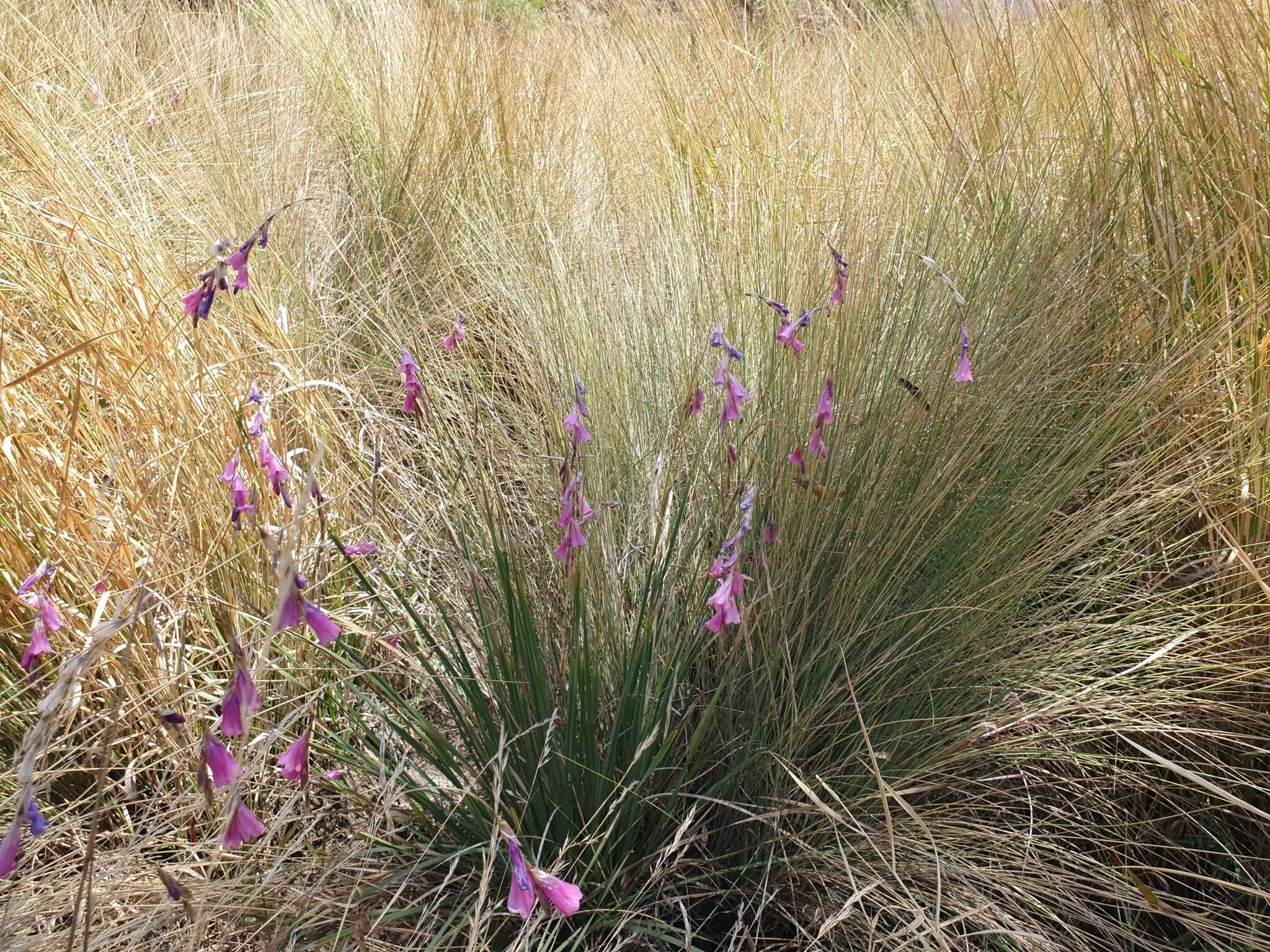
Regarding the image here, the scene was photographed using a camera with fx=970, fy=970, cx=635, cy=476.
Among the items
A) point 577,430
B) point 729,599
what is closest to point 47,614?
point 577,430

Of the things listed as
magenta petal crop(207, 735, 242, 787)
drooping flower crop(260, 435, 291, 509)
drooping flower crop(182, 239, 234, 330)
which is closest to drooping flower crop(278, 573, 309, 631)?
magenta petal crop(207, 735, 242, 787)

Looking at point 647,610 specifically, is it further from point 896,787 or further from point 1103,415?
point 1103,415

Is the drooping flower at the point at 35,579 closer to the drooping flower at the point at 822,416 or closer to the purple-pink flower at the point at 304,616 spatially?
the purple-pink flower at the point at 304,616

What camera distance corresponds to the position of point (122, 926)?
41.7 inches

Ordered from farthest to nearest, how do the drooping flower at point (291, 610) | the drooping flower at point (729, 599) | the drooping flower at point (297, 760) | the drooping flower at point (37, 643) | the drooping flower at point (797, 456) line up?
the drooping flower at point (797, 456), the drooping flower at point (37, 643), the drooping flower at point (729, 599), the drooping flower at point (297, 760), the drooping flower at point (291, 610)

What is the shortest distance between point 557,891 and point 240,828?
257 millimetres

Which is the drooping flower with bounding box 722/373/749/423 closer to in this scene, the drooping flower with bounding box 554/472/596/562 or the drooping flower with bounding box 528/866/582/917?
the drooping flower with bounding box 554/472/596/562

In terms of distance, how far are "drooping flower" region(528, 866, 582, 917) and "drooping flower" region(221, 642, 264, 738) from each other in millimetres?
261

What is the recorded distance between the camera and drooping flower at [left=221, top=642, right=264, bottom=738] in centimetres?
70

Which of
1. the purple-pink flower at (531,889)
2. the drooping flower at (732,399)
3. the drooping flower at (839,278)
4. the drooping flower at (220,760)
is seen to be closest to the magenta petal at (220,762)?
the drooping flower at (220,760)

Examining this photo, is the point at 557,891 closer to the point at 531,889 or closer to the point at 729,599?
the point at 531,889

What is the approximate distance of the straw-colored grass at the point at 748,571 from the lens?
3.93 feet

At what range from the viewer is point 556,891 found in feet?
2.60

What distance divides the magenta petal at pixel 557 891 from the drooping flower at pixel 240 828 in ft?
0.73
